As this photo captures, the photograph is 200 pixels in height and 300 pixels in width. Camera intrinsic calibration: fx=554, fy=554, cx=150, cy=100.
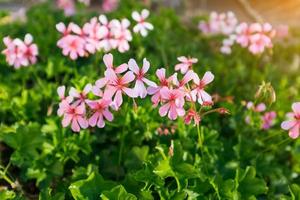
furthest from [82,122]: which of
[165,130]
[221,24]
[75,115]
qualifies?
[221,24]

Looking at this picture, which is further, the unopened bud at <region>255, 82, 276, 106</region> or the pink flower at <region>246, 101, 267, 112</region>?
the pink flower at <region>246, 101, 267, 112</region>

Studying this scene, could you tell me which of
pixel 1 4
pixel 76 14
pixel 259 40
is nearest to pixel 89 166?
pixel 259 40

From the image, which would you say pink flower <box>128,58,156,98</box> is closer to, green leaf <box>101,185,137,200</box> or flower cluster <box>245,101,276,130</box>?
green leaf <box>101,185,137,200</box>

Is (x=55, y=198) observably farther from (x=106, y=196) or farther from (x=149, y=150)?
(x=149, y=150)

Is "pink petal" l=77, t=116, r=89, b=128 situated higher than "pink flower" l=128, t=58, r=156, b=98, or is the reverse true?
"pink flower" l=128, t=58, r=156, b=98

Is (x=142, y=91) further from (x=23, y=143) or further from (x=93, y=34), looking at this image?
(x=93, y=34)

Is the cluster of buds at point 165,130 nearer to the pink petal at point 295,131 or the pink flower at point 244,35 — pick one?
the pink petal at point 295,131

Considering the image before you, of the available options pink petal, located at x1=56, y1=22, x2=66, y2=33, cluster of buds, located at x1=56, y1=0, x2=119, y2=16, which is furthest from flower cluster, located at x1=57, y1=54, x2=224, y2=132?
cluster of buds, located at x1=56, y1=0, x2=119, y2=16
